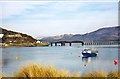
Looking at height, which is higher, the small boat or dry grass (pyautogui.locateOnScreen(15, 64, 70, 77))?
dry grass (pyautogui.locateOnScreen(15, 64, 70, 77))

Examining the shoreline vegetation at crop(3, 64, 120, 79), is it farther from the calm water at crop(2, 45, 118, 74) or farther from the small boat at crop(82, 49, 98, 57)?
the small boat at crop(82, 49, 98, 57)

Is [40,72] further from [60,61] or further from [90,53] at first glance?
[90,53]

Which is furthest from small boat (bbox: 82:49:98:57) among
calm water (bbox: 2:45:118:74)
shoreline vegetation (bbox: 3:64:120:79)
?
shoreline vegetation (bbox: 3:64:120:79)

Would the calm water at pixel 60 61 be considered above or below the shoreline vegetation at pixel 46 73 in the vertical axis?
below

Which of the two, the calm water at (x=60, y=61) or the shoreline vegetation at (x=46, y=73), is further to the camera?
the calm water at (x=60, y=61)

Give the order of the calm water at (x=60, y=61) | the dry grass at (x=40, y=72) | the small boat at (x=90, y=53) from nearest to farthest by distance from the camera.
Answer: the dry grass at (x=40, y=72) < the calm water at (x=60, y=61) < the small boat at (x=90, y=53)

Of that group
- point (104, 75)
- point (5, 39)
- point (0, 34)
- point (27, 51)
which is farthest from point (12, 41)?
point (104, 75)

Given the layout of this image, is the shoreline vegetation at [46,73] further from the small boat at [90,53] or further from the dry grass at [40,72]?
the small boat at [90,53]

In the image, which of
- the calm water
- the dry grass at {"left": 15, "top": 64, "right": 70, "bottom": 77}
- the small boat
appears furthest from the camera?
the small boat

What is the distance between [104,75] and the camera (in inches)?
157

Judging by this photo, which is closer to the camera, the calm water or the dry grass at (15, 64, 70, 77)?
the dry grass at (15, 64, 70, 77)

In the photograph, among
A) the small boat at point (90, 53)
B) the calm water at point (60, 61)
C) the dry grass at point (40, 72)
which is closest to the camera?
the dry grass at point (40, 72)

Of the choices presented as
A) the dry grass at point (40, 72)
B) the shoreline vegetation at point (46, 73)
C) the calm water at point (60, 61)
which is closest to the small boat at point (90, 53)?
the calm water at point (60, 61)

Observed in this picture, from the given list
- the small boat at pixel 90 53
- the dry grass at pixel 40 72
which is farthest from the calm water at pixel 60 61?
the dry grass at pixel 40 72
